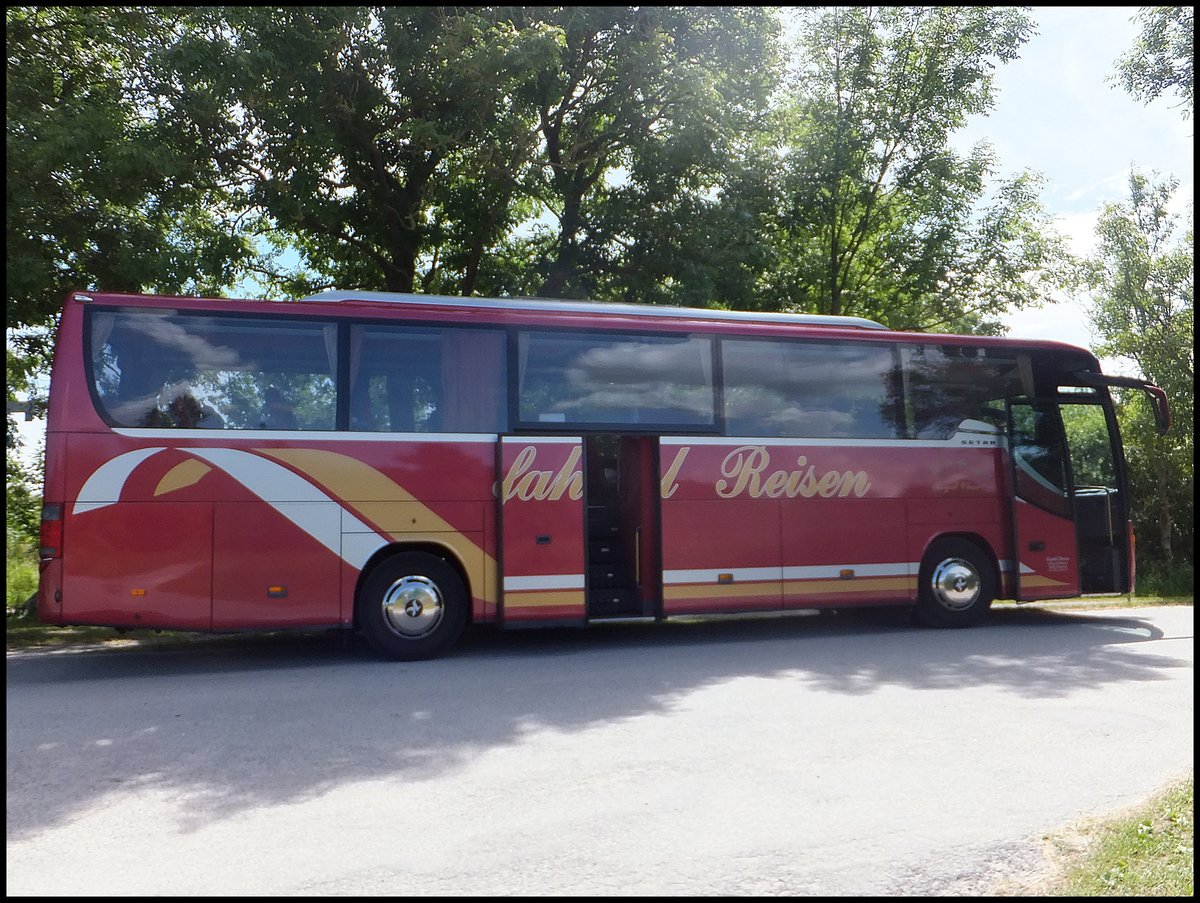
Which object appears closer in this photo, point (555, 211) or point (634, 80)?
point (634, 80)

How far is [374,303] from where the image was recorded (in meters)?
10.0

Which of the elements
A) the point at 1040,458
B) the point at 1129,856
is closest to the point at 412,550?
the point at 1129,856

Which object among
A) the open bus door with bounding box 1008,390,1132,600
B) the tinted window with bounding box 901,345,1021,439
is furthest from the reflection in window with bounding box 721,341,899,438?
the open bus door with bounding box 1008,390,1132,600

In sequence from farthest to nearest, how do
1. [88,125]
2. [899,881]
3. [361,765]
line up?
[88,125], [361,765], [899,881]

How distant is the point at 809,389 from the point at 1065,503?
3738 mm

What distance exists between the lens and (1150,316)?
69.9 ft

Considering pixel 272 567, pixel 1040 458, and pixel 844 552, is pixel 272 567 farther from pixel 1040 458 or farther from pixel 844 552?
pixel 1040 458

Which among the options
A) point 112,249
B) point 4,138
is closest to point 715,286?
point 112,249

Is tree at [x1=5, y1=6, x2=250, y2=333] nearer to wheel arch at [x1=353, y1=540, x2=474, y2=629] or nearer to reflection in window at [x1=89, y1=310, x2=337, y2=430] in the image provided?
reflection in window at [x1=89, y1=310, x2=337, y2=430]

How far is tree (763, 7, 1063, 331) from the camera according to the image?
18.1 m

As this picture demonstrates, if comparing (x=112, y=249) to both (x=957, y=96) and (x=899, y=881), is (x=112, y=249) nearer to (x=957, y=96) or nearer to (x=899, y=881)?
(x=899, y=881)

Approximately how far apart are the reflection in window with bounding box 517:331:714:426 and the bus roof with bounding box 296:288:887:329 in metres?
0.38

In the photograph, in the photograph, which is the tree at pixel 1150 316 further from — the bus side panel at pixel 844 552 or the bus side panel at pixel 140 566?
the bus side panel at pixel 140 566

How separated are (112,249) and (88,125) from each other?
231cm
